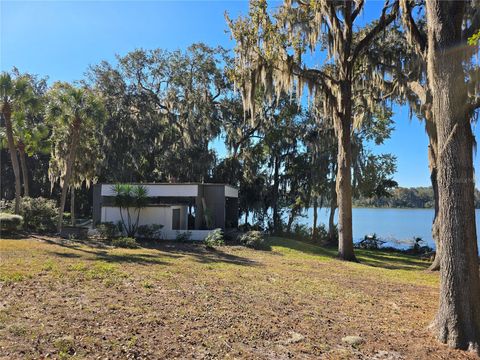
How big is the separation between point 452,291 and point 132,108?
25320mm

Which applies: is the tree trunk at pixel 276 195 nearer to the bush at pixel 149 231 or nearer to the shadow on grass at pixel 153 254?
the bush at pixel 149 231

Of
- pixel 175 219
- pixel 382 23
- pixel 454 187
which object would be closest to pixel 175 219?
pixel 175 219

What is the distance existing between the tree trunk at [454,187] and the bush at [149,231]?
14.9 meters

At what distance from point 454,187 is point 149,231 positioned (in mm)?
15376

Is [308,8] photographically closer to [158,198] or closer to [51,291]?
[158,198]

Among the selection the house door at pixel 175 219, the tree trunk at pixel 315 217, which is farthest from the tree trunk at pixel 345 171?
the tree trunk at pixel 315 217

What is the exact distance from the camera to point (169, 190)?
20203 mm

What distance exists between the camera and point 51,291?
6.42 metres

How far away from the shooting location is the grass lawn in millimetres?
4336

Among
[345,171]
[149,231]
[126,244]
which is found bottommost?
[126,244]

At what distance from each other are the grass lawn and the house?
30.7 ft

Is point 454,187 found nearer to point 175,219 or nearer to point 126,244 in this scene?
point 126,244

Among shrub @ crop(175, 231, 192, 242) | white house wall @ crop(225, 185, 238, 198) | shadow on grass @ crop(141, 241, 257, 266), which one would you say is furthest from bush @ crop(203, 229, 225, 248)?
white house wall @ crop(225, 185, 238, 198)

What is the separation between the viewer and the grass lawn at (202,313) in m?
4.34
